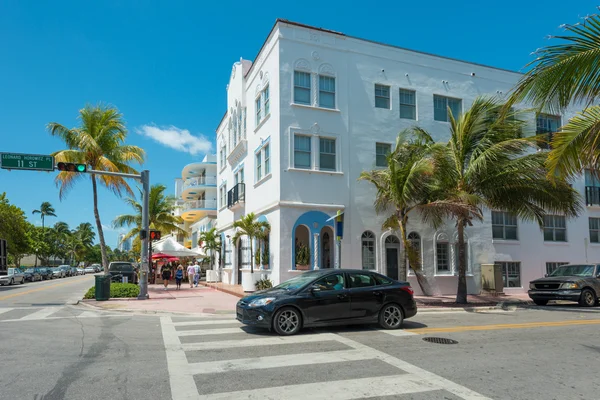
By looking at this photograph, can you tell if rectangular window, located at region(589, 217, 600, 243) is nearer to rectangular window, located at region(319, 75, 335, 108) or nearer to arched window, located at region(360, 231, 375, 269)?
arched window, located at region(360, 231, 375, 269)

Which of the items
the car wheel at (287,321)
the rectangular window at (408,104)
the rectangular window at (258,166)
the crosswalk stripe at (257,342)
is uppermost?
the rectangular window at (408,104)

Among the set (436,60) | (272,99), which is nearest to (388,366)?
(272,99)

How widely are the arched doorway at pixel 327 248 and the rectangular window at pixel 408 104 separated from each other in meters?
6.77

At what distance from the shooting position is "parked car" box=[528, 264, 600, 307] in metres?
17.0

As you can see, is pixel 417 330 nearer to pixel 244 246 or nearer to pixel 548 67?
pixel 548 67

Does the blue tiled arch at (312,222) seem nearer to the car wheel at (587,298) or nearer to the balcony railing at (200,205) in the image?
the car wheel at (587,298)

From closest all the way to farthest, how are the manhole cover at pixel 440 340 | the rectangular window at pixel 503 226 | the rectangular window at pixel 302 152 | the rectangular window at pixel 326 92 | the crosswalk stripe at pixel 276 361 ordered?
the crosswalk stripe at pixel 276 361
the manhole cover at pixel 440 340
the rectangular window at pixel 302 152
the rectangular window at pixel 326 92
the rectangular window at pixel 503 226

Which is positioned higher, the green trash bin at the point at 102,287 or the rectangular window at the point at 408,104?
the rectangular window at the point at 408,104

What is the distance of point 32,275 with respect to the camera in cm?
4394

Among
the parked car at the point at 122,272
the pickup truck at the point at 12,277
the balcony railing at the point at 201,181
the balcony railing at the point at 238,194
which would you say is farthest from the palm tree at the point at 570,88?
the balcony railing at the point at 201,181

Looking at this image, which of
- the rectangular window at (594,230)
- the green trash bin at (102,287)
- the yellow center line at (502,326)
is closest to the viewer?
the yellow center line at (502,326)

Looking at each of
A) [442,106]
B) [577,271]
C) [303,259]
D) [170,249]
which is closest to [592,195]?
[577,271]

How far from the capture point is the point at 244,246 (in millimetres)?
24547

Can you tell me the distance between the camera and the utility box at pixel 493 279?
71.3 feet
